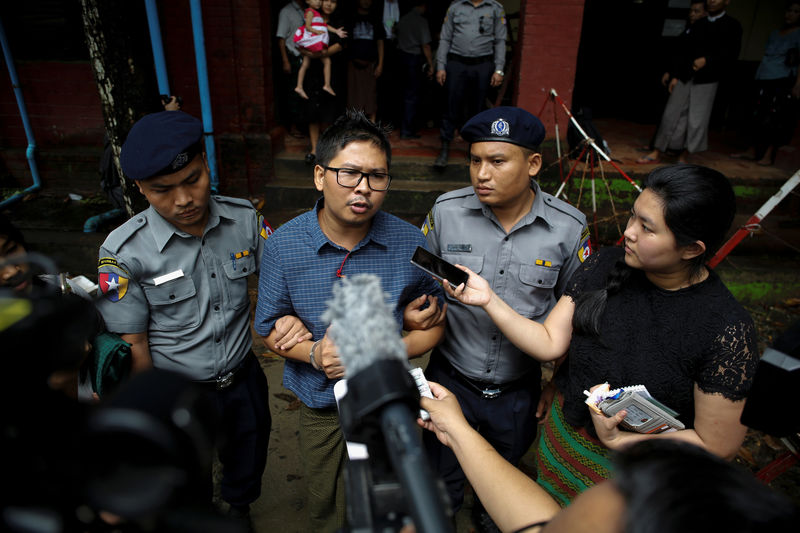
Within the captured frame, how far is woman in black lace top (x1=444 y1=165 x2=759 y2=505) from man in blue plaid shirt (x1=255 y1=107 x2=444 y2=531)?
0.32 meters

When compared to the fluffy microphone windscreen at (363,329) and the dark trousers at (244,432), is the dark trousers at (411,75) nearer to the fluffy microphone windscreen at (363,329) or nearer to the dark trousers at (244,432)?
the dark trousers at (244,432)

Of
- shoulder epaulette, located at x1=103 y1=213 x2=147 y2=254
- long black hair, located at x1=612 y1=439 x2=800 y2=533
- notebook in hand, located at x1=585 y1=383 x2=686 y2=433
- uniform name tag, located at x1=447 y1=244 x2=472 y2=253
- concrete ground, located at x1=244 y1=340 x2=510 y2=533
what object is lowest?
concrete ground, located at x1=244 y1=340 x2=510 y2=533

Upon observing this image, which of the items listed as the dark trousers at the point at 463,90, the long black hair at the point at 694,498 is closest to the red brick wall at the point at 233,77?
the dark trousers at the point at 463,90

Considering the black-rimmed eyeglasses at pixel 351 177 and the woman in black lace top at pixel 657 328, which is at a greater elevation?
the black-rimmed eyeglasses at pixel 351 177

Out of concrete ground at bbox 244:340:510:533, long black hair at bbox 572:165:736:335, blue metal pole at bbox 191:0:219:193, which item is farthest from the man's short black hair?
blue metal pole at bbox 191:0:219:193

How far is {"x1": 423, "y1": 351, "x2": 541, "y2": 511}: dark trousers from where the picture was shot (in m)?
2.45

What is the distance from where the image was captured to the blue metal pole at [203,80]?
17.6 ft

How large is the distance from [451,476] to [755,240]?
544 centimetres

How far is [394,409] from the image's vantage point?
69 cm

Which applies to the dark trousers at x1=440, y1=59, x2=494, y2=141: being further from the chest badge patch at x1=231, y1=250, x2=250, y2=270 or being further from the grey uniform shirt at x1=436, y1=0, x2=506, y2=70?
the chest badge patch at x1=231, y1=250, x2=250, y2=270

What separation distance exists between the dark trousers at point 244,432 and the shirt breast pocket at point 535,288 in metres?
1.46

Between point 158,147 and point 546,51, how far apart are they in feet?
17.9

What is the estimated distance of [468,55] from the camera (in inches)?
233

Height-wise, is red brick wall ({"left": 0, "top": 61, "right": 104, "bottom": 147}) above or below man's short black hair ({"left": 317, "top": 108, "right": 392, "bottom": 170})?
below
